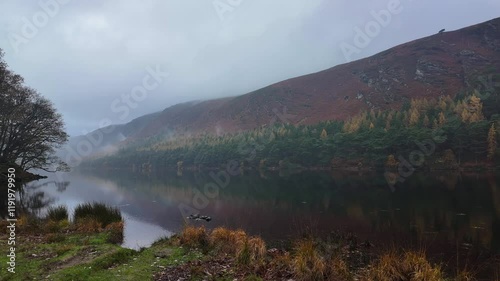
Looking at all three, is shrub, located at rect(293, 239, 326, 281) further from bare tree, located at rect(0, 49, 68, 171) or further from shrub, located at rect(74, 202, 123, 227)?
bare tree, located at rect(0, 49, 68, 171)

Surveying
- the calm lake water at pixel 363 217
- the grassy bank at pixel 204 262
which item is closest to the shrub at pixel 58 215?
the calm lake water at pixel 363 217

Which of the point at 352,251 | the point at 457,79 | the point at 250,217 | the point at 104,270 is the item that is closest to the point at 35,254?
the point at 104,270

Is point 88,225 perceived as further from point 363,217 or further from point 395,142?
point 395,142

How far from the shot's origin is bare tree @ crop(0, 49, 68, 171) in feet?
151

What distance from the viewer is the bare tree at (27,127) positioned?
46.1m

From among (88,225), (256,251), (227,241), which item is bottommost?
(227,241)

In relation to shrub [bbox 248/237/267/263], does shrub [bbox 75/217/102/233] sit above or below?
above

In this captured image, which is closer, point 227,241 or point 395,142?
point 227,241

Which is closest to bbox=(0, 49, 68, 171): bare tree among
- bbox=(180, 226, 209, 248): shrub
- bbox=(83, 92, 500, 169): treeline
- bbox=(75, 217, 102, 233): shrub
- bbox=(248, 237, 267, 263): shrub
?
bbox=(75, 217, 102, 233): shrub

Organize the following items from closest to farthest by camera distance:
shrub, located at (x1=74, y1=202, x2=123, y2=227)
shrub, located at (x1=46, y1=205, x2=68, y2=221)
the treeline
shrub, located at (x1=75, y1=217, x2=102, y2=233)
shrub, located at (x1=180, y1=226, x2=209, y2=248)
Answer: shrub, located at (x1=180, y1=226, x2=209, y2=248), shrub, located at (x1=75, y1=217, x2=102, y2=233), shrub, located at (x1=74, y1=202, x2=123, y2=227), shrub, located at (x1=46, y1=205, x2=68, y2=221), the treeline

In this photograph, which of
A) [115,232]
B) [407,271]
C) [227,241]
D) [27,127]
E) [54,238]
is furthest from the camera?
[27,127]

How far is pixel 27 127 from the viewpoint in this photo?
171ft

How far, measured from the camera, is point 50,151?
2218 inches

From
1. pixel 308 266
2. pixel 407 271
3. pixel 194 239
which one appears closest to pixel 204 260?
pixel 194 239
